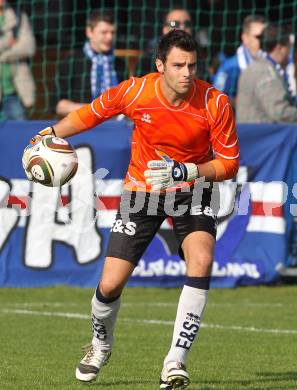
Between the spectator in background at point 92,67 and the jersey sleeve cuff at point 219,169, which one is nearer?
the jersey sleeve cuff at point 219,169

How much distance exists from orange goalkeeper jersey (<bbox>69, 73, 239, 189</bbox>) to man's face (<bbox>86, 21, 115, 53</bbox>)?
592 cm

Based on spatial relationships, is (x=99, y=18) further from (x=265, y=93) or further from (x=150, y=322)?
(x=150, y=322)

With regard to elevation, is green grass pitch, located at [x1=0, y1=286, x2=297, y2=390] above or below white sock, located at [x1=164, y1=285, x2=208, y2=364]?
below

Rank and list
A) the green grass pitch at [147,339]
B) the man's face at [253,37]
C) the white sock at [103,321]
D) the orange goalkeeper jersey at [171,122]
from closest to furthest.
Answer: the orange goalkeeper jersey at [171,122] < the white sock at [103,321] < the green grass pitch at [147,339] < the man's face at [253,37]

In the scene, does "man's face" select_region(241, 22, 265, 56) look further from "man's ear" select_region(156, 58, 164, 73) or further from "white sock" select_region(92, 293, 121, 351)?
"white sock" select_region(92, 293, 121, 351)

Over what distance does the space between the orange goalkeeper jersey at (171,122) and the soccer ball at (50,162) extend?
329mm

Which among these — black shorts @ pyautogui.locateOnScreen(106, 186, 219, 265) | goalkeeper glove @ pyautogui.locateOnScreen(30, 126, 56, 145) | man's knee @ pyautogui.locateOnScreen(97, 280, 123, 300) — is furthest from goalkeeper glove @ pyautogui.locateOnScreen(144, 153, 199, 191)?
goalkeeper glove @ pyautogui.locateOnScreen(30, 126, 56, 145)

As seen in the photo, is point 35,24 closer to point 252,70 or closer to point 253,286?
point 252,70

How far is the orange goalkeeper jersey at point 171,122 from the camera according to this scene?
22.7 feet

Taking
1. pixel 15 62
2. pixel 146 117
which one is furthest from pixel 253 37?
pixel 146 117

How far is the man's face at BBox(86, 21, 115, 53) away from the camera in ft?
43.0

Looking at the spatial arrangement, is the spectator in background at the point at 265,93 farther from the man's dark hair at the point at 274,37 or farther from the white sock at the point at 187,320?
the white sock at the point at 187,320

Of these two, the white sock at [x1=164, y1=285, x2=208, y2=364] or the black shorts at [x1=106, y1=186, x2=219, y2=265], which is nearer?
the white sock at [x1=164, y1=285, x2=208, y2=364]

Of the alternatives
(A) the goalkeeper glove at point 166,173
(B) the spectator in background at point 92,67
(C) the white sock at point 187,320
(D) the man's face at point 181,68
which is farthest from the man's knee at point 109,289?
(B) the spectator in background at point 92,67
